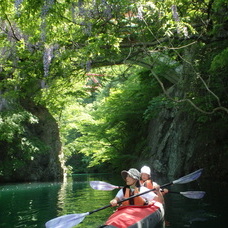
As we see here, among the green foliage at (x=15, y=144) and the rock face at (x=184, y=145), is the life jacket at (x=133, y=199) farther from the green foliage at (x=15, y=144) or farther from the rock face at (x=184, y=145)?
the green foliage at (x=15, y=144)

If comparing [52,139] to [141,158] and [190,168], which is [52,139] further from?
[190,168]

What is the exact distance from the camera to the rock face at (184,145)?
11195 mm

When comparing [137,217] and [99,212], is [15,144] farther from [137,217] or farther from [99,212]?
[137,217]

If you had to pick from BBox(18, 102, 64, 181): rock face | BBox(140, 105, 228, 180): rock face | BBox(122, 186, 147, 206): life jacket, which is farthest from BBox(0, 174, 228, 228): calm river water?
BBox(18, 102, 64, 181): rock face

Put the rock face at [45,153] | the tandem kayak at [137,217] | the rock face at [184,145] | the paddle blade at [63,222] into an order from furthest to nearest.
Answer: the rock face at [45,153] < the rock face at [184,145] < the paddle blade at [63,222] < the tandem kayak at [137,217]

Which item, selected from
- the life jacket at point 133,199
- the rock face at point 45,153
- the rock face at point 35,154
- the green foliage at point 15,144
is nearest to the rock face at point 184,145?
the rock face at point 45,153

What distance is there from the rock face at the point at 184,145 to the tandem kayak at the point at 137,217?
6.07 m

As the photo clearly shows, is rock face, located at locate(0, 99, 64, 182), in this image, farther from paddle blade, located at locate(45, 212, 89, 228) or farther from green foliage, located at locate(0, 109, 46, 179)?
paddle blade, located at locate(45, 212, 89, 228)

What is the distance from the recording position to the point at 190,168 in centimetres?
1297

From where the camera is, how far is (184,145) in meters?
14.1

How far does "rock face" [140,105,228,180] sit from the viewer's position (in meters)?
11.2

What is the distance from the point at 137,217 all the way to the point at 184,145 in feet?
33.1

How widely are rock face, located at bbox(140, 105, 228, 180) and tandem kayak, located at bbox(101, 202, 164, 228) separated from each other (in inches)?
239

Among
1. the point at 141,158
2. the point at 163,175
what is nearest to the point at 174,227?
the point at 163,175
